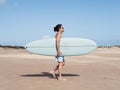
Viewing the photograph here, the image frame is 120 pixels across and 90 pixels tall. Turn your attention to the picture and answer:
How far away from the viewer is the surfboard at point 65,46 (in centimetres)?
1123

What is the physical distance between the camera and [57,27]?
9.95 metres

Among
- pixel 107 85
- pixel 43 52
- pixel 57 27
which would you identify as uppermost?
pixel 57 27

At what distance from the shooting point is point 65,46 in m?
11.2

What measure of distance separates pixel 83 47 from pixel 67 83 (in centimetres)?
253

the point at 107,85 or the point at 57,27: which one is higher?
the point at 57,27

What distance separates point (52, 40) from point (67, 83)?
2677 mm

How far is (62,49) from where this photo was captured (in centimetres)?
1118

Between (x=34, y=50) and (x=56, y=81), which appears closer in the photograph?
(x=56, y=81)

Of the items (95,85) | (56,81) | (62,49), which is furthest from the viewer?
(62,49)

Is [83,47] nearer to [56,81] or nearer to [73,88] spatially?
[56,81]

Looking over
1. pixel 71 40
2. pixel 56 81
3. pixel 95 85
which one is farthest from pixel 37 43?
pixel 95 85

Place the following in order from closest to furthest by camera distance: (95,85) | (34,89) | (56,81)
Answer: (34,89), (95,85), (56,81)

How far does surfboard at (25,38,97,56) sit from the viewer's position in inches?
442

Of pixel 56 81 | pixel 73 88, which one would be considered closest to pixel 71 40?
pixel 56 81
